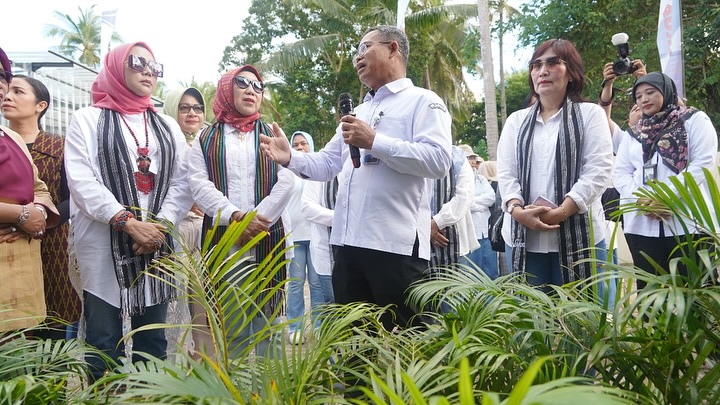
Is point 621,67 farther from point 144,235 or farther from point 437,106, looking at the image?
point 144,235

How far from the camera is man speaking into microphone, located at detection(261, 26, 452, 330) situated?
10.1ft

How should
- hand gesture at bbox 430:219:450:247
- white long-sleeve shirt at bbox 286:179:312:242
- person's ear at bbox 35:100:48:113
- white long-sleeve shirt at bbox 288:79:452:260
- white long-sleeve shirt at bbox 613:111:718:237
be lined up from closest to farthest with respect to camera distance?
white long-sleeve shirt at bbox 288:79:452:260 → person's ear at bbox 35:100:48:113 → white long-sleeve shirt at bbox 613:111:718:237 → hand gesture at bbox 430:219:450:247 → white long-sleeve shirt at bbox 286:179:312:242

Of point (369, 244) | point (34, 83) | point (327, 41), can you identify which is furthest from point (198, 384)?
point (327, 41)

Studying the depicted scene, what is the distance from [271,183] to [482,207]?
4.41 m

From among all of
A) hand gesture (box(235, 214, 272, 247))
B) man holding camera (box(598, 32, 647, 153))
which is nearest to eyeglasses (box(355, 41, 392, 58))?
hand gesture (box(235, 214, 272, 247))

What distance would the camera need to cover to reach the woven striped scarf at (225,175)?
389 cm

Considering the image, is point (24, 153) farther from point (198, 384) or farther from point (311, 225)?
point (311, 225)

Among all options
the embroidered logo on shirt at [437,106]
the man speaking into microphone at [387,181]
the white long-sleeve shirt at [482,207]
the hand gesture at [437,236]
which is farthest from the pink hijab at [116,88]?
the white long-sleeve shirt at [482,207]

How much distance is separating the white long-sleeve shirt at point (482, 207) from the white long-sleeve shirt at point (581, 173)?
416 centimetres

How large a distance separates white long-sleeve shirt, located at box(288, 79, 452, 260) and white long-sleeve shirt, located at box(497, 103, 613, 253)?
619 millimetres

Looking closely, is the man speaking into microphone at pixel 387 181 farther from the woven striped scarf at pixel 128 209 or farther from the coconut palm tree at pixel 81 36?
the coconut palm tree at pixel 81 36

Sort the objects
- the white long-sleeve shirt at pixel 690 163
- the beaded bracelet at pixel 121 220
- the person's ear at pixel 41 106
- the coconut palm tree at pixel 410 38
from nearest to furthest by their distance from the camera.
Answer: the beaded bracelet at pixel 121 220
the person's ear at pixel 41 106
the white long-sleeve shirt at pixel 690 163
the coconut palm tree at pixel 410 38

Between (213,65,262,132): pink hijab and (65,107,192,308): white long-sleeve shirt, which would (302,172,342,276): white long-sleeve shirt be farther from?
(65,107,192,308): white long-sleeve shirt

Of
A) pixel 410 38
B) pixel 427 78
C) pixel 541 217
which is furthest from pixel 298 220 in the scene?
pixel 427 78
